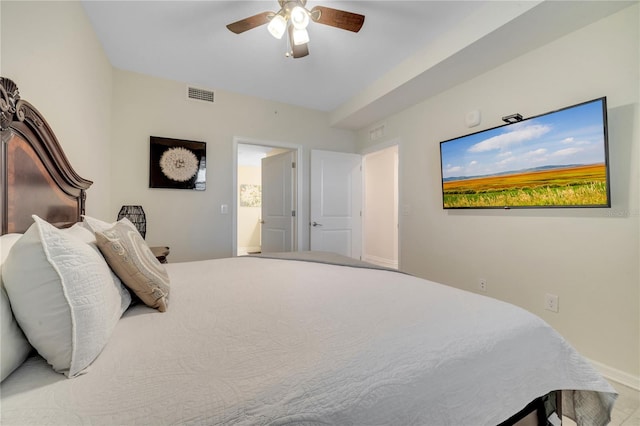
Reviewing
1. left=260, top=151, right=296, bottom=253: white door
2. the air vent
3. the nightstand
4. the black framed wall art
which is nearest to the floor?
the nightstand

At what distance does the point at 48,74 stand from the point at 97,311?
5.12ft

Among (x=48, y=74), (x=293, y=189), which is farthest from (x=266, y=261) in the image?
(x=293, y=189)

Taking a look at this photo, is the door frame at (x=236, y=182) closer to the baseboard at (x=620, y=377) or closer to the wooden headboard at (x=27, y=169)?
the wooden headboard at (x=27, y=169)

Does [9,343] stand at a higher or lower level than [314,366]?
higher

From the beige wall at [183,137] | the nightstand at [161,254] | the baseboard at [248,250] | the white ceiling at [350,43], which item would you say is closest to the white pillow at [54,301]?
the nightstand at [161,254]

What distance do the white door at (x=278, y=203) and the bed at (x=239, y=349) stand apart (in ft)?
8.55

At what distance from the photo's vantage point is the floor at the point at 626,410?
4.62 feet

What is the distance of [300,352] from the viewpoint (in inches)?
28.6

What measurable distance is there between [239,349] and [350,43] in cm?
255

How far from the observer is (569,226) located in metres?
1.95

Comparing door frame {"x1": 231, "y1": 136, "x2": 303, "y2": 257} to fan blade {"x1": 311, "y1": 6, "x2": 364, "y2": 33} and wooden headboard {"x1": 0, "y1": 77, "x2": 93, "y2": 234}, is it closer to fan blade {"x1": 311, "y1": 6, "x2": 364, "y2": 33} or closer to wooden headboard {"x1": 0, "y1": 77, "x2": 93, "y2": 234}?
wooden headboard {"x1": 0, "y1": 77, "x2": 93, "y2": 234}

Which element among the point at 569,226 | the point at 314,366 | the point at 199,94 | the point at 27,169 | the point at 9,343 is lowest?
the point at 314,366

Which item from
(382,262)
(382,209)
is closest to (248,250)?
(382,262)

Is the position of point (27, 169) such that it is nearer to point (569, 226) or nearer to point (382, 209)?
point (569, 226)
